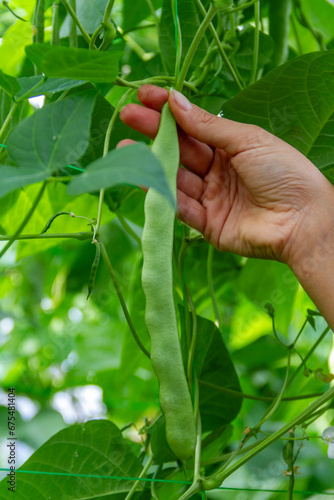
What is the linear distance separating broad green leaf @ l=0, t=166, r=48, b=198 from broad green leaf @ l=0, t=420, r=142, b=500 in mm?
336

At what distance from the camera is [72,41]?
2.13ft

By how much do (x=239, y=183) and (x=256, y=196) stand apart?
0.14 feet

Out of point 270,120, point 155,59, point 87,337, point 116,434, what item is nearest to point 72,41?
point 155,59

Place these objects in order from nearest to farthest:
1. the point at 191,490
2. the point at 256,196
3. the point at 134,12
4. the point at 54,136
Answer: the point at 54,136 < the point at 191,490 < the point at 256,196 < the point at 134,12

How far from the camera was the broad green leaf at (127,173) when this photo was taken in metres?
0.28

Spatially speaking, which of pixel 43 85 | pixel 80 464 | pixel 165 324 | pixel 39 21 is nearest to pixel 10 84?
pixel 43 85

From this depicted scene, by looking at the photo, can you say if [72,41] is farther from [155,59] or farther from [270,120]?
[270,120]

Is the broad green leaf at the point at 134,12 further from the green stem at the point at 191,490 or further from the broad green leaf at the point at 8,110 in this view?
the green stem at the point at 191,490

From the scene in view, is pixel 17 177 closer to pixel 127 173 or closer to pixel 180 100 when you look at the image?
pixel 127 173

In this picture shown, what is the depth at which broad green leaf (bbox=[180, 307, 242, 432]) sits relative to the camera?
0.66m

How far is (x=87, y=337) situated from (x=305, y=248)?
11.8 inches

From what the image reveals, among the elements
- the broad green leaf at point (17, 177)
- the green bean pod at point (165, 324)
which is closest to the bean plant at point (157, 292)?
the green bean pod at point (165, 324)

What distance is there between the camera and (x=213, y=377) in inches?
26.8

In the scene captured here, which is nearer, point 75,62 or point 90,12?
point 75,62
